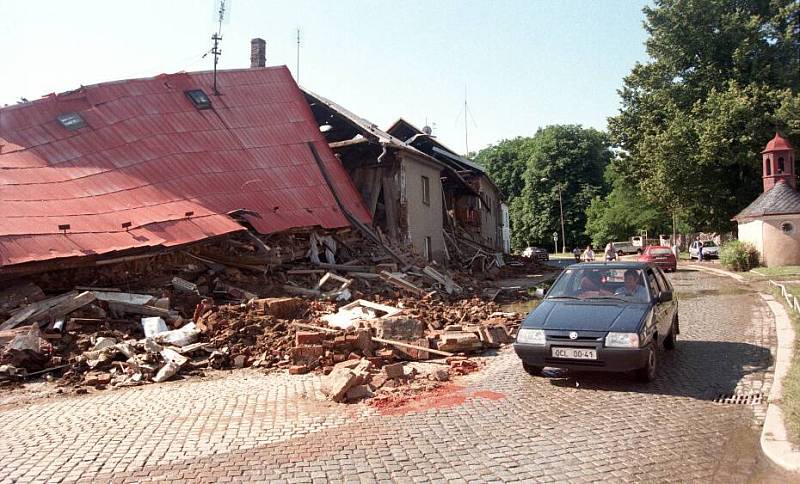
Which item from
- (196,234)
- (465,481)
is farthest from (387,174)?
(465,481)

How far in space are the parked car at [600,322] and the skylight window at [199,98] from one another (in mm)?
14803

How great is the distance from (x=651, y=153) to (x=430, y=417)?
3464 cm

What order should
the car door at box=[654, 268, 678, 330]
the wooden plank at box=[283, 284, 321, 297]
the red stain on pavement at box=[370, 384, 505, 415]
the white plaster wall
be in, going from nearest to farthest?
the red stain on pavement at box=[370, 384, 505, 415] → the car door at box=[654, 268, 678, 330] → the wooden plank at box=[283, 284, 321, 297] → the white plaster wall

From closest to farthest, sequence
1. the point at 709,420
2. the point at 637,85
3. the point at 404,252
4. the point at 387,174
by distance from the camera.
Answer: the point at 709,420, the point at 404,252, the point at 387,174, the point at 637,85

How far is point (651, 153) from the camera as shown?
1420 inches

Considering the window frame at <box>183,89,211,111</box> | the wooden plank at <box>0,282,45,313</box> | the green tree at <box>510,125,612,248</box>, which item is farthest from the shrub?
the green tree at <box>510,125,612,248</box>

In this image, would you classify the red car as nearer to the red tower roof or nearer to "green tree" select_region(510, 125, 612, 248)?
the red tower roof

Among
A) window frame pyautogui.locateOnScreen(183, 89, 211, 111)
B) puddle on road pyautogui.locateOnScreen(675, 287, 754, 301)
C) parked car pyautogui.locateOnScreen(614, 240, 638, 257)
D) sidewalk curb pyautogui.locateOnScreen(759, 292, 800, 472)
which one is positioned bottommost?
sidewalk curb pyautogui.locateOnScreen(759, 292, 800, 472)

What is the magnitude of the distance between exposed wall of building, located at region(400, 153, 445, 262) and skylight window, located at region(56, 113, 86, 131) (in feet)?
35.3

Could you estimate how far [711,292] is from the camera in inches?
748

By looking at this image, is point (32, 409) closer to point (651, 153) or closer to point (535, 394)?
point (535, 394)

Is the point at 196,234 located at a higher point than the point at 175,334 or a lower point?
higher

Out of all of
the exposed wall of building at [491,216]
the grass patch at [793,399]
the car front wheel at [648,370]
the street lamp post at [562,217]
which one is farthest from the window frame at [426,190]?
the street lamp post at [562,217]

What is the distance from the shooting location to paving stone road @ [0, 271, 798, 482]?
188 inches
